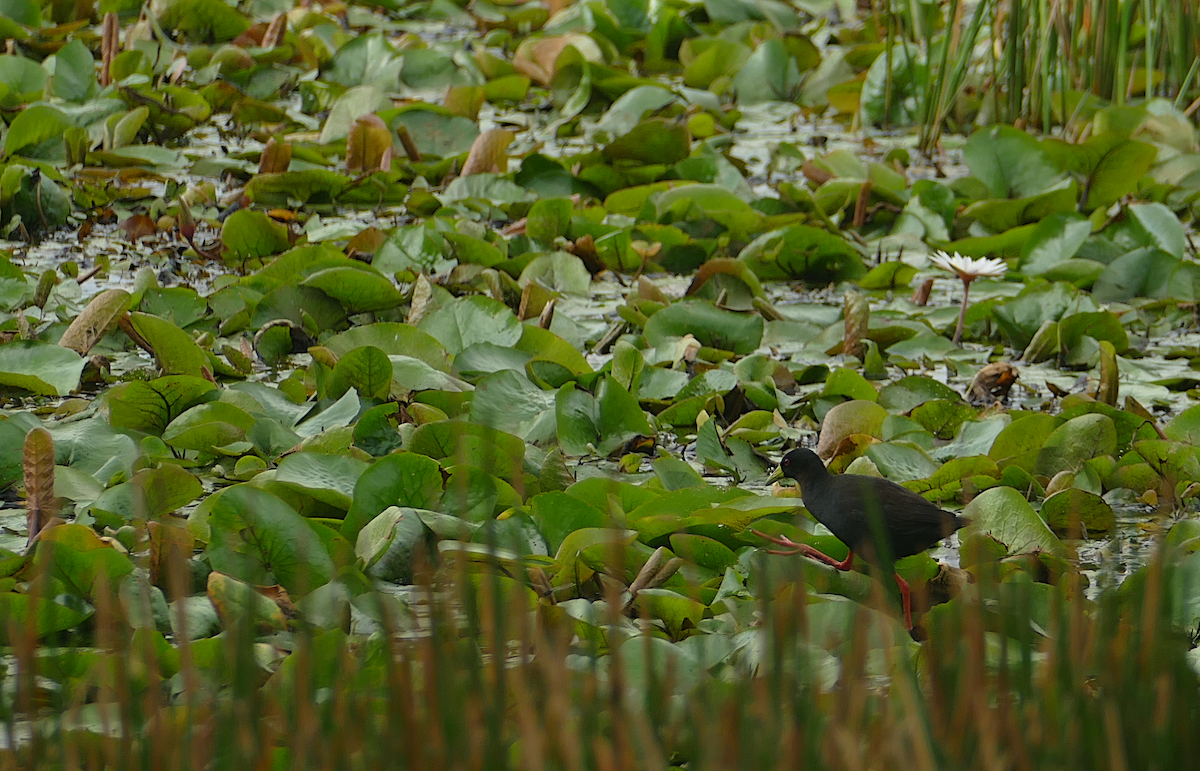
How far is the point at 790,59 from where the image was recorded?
20.8 feet

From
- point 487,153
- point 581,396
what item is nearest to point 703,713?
point 581,396

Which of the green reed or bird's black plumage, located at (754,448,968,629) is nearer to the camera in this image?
bird's black plumage, located at (754,448,968,629)

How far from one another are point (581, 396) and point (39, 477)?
105cm

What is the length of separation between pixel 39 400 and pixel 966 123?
14.1 ft

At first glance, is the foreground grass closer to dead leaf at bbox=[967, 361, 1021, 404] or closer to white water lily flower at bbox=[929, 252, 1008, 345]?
dead leaf at bbox=[967, 361, 1021, 404]

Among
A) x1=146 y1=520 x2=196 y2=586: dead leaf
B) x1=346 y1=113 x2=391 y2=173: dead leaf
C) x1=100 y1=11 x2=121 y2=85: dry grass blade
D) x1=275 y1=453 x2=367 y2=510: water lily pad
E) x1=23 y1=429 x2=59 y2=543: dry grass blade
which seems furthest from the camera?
x1=100 y1=11 x2=121 y2=85: dry grass blade

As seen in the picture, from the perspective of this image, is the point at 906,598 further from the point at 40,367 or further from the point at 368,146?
the point at 368,146

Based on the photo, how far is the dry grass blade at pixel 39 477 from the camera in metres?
2.12

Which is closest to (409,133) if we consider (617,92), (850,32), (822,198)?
(617,92)

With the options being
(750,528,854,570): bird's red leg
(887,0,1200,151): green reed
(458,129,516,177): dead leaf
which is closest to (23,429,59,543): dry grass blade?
(750,528,854,570): bird's red leg

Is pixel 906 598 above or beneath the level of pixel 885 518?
beneath

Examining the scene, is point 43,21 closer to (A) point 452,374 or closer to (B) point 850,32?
(B) point 850,32

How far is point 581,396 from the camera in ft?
9.02

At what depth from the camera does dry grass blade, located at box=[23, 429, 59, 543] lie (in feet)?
6.95
